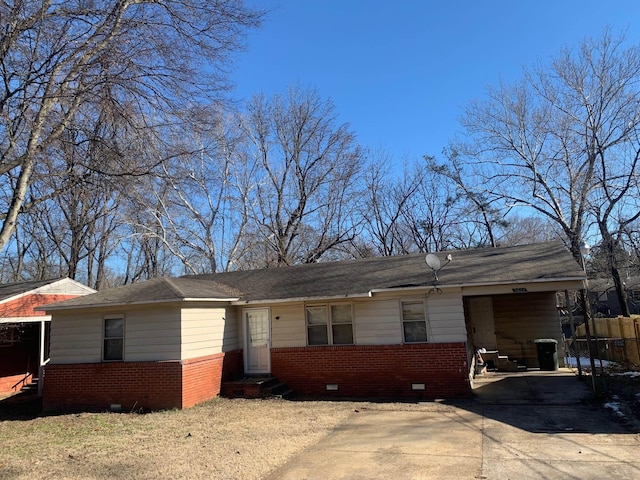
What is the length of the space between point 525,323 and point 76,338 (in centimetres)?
1447

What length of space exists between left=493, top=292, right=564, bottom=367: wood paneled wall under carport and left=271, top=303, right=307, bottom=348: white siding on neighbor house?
7.37 metres

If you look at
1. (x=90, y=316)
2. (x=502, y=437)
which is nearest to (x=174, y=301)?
(x=90, y=316)

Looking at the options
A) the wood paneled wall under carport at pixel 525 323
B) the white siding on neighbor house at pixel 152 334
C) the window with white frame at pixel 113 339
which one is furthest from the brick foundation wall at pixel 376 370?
the wood paneled wall under carport at pixel 525 323

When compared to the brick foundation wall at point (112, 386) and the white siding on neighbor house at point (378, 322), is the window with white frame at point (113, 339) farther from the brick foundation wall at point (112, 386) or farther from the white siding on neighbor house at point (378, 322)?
the white siding on neighbor house at point (378, 322)

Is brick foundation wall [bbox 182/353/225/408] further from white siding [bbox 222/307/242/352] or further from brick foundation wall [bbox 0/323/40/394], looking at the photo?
brick foundation wall [bbox 0/323/40/394]

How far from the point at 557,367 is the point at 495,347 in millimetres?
1980

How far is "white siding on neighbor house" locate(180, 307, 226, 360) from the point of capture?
1148 centimetres

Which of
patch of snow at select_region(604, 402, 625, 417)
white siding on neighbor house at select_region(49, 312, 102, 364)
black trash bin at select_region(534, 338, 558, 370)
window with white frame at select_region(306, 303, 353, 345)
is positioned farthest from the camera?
black trash bin at select_region(534, 338, 558, 370)

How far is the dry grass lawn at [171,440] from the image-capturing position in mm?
6418

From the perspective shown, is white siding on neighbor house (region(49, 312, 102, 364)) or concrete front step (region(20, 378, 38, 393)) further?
concrete front step (region(20, 378, 38, 393))

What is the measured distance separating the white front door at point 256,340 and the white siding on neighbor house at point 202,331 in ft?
3.15

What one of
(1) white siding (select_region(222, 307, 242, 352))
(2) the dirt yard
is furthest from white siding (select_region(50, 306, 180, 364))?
(1) white siding (select_region(222, 307, 242, 352))

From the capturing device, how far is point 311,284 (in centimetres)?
1370

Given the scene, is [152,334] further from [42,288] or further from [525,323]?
→ [525,323]
